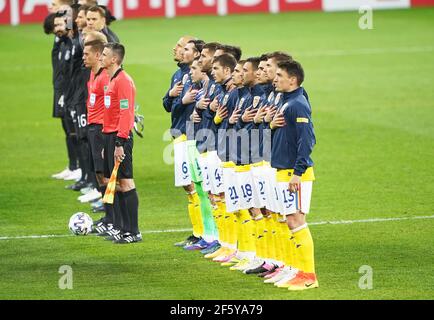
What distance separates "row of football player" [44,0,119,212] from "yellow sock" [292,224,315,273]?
4.78 m

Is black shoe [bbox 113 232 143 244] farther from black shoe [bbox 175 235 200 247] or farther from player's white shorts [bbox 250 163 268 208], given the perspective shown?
player's white shorts [bbox 250 163 268 208]

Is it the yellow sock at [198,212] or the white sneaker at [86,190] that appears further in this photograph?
the white sneaker at [86,190]

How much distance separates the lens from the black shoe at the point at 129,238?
14875 mm

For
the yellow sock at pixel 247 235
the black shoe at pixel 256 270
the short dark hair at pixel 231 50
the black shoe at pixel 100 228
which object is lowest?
the black shoe at pixel 100 228

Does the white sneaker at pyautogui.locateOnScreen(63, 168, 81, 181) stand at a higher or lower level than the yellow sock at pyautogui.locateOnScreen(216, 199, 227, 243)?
lower

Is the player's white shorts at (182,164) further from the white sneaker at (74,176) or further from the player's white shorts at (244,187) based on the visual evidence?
the white sneaker at (74,176)

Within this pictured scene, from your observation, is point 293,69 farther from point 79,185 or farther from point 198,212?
point 79,185

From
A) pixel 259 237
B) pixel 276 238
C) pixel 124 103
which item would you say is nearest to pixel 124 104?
pixel 124 103

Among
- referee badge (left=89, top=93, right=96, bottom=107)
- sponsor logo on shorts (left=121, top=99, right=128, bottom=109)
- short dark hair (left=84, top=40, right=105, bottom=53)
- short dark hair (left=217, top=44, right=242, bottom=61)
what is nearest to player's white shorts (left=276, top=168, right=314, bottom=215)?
short dark hair (left=217, top=44, right=242, bottom=61)

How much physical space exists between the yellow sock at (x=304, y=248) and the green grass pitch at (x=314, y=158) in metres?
0.32

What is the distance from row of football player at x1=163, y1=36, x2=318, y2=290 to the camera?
12109 mm

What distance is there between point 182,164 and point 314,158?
638 centimetres

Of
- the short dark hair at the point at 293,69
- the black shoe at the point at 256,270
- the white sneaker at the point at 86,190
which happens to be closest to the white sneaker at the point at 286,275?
the black shoe at the point at 256,270

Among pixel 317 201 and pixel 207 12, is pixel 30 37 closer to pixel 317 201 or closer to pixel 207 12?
pixel 207 12
